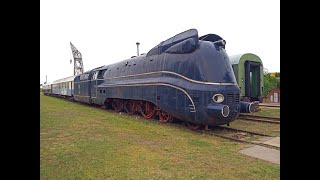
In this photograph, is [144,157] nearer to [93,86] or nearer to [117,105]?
[117,105]

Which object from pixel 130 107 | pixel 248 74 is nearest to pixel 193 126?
pixel 130 107

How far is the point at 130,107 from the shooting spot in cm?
1335

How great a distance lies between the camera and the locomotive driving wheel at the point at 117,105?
14.5m

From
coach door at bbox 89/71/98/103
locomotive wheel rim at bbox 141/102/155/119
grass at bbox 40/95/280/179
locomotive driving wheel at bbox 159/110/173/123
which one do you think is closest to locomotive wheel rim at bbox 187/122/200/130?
grass at bbox 40/95/280/179

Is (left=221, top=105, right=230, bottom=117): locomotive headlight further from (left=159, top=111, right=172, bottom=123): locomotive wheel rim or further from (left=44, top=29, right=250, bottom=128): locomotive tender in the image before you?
(left=159, top=111, right=172, bottom=123): locomotive wheel rim

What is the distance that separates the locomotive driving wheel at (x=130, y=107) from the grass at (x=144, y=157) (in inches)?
183

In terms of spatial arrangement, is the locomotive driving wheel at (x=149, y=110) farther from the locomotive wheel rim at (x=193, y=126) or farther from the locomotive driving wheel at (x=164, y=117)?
the locomotive wheel rim at (x=193, y=126)

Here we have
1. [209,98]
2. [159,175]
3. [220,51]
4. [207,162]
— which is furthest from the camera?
[220,51]

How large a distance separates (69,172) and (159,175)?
166 centimetres

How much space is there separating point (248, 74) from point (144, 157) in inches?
427

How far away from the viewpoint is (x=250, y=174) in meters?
4.38

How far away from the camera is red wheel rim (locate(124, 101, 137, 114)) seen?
1276cm
